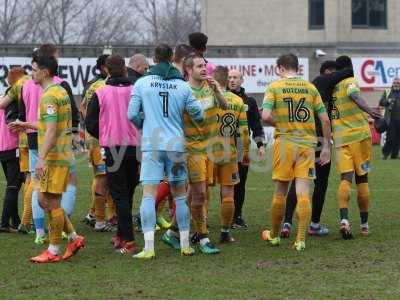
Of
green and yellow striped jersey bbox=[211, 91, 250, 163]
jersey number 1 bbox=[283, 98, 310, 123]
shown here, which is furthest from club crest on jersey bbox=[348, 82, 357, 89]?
green and yellow striped jersey bbox=[211, 91, 250, 163]

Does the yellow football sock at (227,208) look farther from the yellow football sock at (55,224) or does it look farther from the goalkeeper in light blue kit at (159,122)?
the yellow football sock at (55,224)

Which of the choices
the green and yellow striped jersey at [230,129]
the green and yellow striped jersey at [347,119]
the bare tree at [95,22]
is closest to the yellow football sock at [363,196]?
the green and yellow striped jersey at [347,119]

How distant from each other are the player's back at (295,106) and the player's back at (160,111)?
3.48 feet

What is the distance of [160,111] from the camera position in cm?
900

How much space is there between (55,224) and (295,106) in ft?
8.79

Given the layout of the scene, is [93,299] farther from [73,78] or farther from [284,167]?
[73,78]

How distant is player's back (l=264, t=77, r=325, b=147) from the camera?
9.54 m

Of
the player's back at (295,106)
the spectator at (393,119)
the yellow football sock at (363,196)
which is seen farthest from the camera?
the spectator at (393,119)

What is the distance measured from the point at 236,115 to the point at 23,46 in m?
21.9

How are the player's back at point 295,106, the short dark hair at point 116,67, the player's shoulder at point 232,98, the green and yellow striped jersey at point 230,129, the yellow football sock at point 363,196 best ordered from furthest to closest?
the yellow football sock at point 363,196
the player's shoulder at point 232,98
the green and yellow striped jersey at point 230,129
the short dark hair at point 116,67
the player's back at point 295,106

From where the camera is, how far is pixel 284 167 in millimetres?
9609

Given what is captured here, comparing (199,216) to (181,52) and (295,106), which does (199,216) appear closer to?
(295,106)

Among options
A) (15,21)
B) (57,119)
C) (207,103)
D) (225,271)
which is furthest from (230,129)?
(15,21)

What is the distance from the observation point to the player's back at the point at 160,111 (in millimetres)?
8984
